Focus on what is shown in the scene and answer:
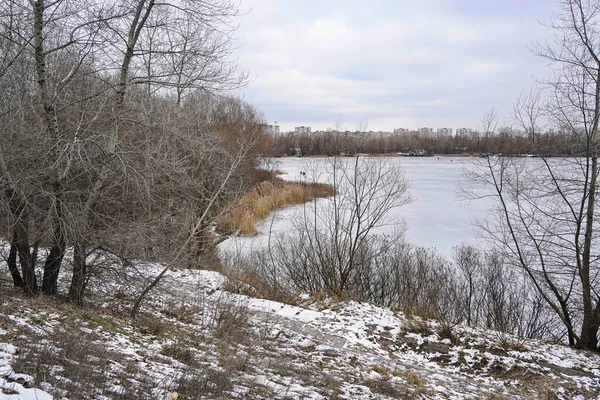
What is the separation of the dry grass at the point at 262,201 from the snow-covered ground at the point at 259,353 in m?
5.55

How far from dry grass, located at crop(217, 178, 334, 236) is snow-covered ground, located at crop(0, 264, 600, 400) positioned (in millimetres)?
5550

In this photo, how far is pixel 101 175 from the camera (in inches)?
292

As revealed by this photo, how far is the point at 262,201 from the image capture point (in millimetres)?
23359

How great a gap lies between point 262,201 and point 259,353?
1685 cm

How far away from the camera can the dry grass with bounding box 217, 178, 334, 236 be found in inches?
672

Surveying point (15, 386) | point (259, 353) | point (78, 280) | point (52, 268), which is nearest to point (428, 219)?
point (259, 353)

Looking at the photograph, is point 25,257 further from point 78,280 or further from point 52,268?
point 78,280

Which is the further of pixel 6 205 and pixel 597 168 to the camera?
pixel 597 168

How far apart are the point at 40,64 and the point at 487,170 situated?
36.1ft

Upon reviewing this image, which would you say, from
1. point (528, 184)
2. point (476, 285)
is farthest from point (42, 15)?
point (476, 285)

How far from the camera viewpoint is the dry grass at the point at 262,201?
56.0ft

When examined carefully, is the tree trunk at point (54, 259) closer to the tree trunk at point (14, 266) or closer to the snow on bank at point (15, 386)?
the tree trunk at point (14, 266)

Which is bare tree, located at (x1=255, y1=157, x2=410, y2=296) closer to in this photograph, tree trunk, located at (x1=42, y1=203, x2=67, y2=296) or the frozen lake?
→ the frozen lake

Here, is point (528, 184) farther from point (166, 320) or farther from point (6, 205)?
point (6, 205)
